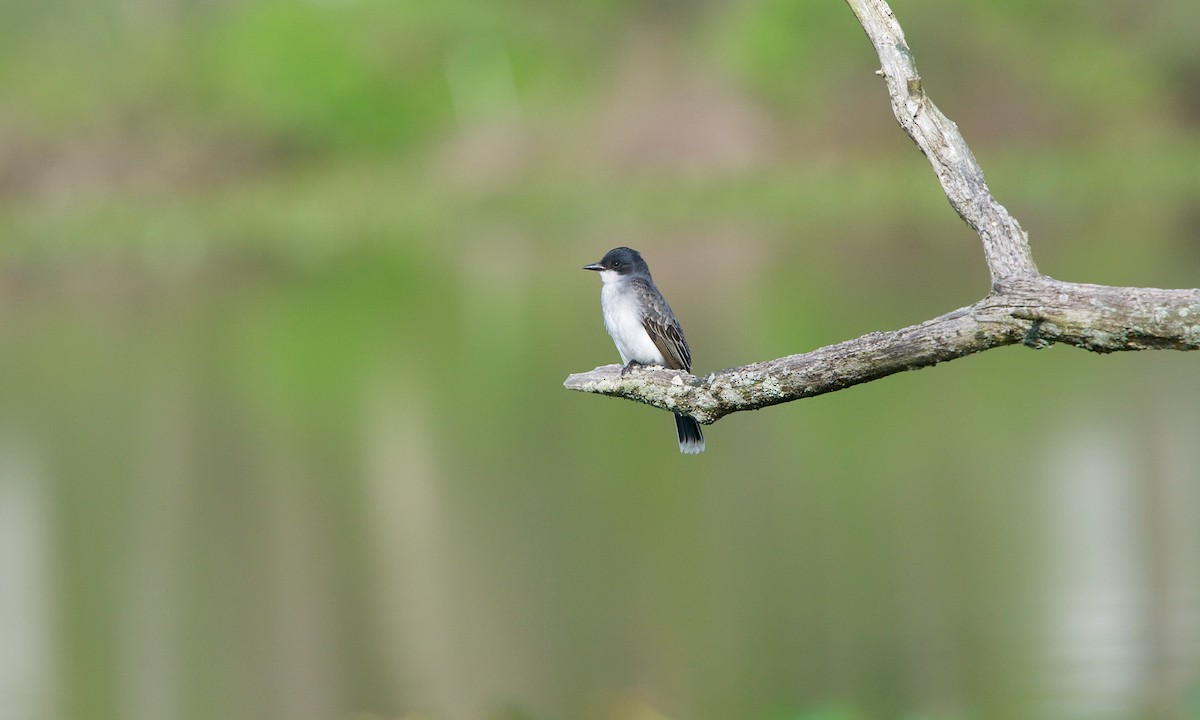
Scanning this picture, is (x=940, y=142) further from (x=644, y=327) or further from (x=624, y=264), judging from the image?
(x=624, y=264)

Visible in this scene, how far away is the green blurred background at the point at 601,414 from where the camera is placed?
1212 cm

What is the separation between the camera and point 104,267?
36719mm

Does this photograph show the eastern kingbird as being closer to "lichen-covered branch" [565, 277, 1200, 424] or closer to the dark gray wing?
the dark gray wing

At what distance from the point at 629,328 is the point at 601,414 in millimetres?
12130

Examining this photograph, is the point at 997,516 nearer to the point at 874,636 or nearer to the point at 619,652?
the point at 874,636

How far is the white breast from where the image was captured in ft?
24.5

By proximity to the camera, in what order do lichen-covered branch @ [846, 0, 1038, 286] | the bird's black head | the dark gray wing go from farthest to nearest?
the bird's black head
the dark gray wing
lichen-covered branch @ [846, 0, 1038, 286]

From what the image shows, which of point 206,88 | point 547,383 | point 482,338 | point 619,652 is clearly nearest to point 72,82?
point 206,88

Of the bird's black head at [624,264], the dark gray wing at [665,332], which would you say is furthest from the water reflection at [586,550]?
the bird's black head at [624,264]

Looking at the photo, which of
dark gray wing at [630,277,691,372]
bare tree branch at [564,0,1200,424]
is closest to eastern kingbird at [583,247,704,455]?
dark gray wing at [630,277,691,372]

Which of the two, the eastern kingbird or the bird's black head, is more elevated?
the bird's black head

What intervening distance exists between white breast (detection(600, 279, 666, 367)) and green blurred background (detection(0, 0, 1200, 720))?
1606 mm

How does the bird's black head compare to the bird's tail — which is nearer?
the bird's tail

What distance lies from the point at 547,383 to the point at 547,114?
1062 inches
